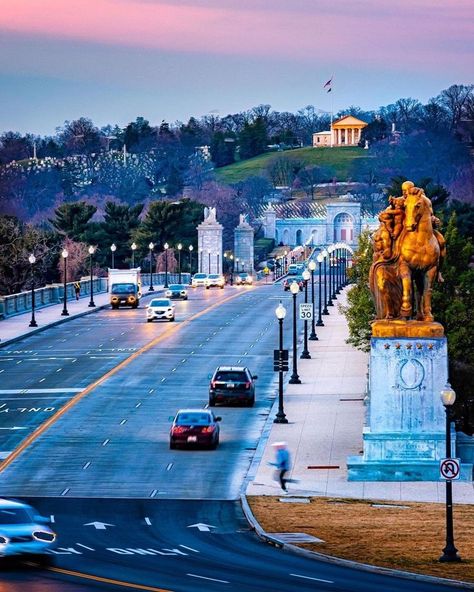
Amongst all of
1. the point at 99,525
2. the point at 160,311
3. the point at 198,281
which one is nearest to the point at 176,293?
the point at 160,311

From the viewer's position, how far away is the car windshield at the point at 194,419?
185 ft

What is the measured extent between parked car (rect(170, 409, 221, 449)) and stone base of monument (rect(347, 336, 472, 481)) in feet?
25.8

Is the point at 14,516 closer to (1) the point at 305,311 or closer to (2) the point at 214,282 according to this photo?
(1) the point at 305,311

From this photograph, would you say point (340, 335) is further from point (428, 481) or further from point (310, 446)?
point (428, 481)

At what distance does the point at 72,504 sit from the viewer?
4650 centimetres

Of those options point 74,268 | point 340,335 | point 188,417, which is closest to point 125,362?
point 340,335

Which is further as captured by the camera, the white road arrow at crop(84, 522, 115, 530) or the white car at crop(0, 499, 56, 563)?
the white road arrow at crop(84, 522, 115, 530)

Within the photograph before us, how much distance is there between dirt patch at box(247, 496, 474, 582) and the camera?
36781 mm

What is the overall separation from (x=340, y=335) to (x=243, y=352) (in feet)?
36.5

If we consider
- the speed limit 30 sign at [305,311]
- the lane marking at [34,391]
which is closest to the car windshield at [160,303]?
the speed limit 30 sign at [305,311]

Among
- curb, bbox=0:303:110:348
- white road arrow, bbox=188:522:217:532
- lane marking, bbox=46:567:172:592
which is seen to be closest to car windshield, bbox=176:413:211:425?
white road arrow, bbox=188:522:217:532

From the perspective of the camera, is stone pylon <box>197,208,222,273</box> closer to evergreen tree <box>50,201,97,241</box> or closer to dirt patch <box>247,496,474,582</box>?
evergreen tree <box>50,201,97,241</box>

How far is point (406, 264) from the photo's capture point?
48844 millimetres

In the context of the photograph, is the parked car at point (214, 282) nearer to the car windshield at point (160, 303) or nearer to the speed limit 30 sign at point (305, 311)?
the car windshield at point (160, 303)
